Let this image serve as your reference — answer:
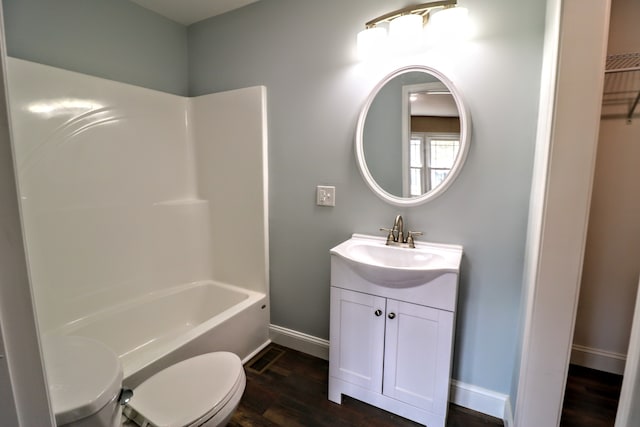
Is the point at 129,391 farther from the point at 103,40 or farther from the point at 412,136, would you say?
the point at 103,40

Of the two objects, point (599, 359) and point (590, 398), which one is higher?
point (599, 359)

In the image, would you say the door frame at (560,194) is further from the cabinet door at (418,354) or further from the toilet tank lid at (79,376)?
the toilet tank lid at (79,376)

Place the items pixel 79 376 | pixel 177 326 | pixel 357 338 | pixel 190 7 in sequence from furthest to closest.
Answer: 1. pixel 177 326
2. pixel 190 7
3. pixel 357 338
4. pixel 79 376

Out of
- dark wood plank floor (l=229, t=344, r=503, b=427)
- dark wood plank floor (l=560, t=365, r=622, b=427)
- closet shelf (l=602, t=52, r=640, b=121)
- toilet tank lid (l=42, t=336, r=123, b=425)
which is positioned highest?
closet shelf (l=602, t=52, r=640, b=121)

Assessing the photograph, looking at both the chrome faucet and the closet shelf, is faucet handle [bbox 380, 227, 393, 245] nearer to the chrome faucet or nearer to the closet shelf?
the chrome faucet

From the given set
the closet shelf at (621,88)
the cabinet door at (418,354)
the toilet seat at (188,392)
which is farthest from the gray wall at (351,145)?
the toilet seat at (188,392)

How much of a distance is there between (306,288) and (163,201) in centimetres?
121

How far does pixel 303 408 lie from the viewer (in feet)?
5.55

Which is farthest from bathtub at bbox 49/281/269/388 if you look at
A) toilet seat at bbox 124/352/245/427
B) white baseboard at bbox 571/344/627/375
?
white baseboard at bbox 571/344/627/375

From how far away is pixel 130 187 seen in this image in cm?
201

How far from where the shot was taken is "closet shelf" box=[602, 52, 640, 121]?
5.46ft

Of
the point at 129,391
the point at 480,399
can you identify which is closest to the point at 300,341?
the point at 480,399

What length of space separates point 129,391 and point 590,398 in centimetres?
237

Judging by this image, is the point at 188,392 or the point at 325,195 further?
the point at 325,195
